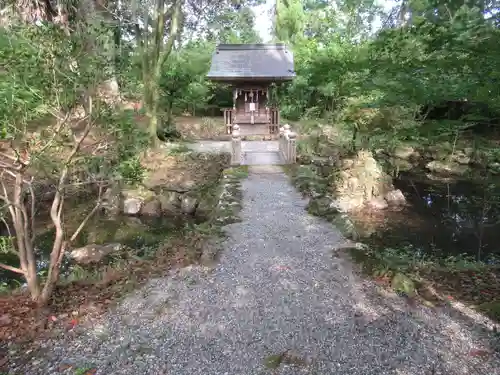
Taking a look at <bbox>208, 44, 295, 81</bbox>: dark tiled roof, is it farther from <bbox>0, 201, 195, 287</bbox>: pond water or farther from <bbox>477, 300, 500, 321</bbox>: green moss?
<bbox>477, 300, 500, 321</bbox>: green moss

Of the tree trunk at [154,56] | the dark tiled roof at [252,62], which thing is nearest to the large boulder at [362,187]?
the dark tiled roof at [252,62]

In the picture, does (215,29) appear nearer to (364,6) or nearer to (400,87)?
(400,87)

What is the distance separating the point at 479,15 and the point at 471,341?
3538 mm

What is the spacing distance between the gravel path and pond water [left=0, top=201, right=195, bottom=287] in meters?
2.61

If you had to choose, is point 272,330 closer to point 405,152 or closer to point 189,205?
Result: point 189,205

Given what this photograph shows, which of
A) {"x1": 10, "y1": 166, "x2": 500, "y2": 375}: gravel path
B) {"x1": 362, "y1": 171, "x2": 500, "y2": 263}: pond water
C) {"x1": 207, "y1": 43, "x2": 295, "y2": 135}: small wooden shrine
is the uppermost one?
{"x1": 207, "y1": 43, "x2": 295, "y2": 135}: small wooden shrine

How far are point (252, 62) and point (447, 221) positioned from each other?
10013 millimetres

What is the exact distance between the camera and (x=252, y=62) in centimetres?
1555

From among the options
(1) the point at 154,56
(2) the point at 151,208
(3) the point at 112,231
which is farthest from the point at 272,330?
(1) the point at 154,56

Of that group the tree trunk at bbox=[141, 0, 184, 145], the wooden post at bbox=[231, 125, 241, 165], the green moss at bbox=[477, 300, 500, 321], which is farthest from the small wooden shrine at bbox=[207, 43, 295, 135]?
the green moss at bbox=[477, 300, 500, 321]

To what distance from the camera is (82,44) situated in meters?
4.15

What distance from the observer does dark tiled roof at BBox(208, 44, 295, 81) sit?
1434 cm

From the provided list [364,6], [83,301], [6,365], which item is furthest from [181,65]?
[364,6]

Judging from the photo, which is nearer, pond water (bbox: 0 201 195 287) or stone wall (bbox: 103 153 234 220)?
pond water (bbox: 0 201 195 287)
